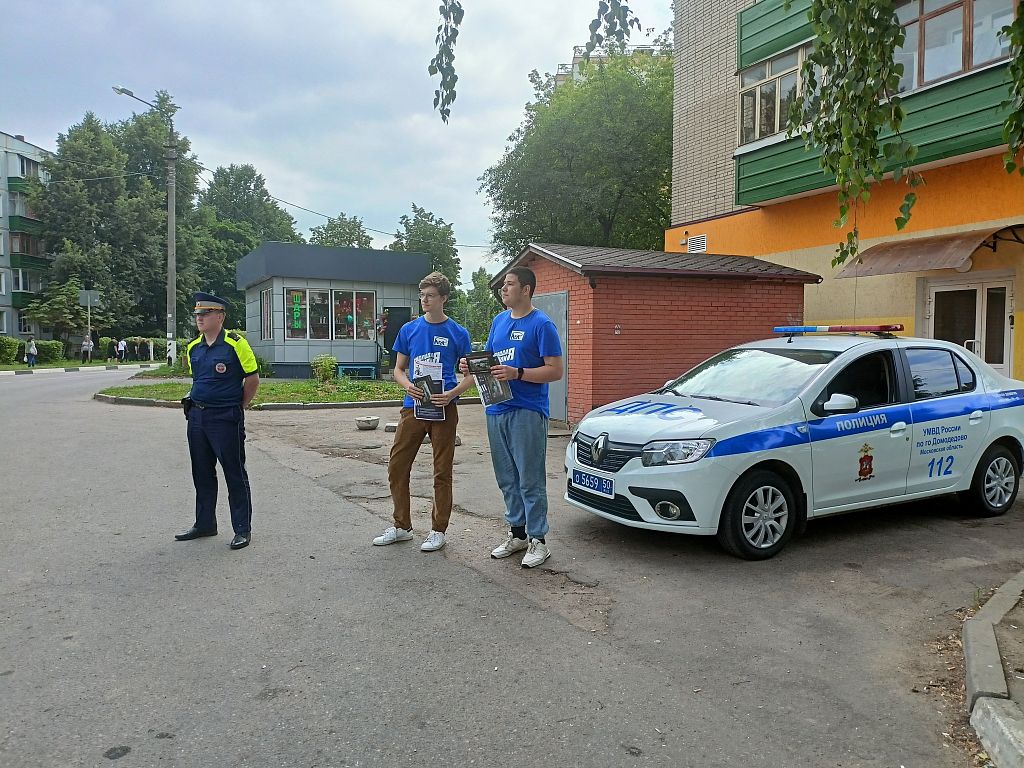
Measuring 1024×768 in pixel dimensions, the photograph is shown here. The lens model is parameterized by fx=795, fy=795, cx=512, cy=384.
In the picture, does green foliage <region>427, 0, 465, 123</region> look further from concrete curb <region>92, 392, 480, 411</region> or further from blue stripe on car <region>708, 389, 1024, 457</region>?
concrete curb <region>92, 392, 480, 411</region>

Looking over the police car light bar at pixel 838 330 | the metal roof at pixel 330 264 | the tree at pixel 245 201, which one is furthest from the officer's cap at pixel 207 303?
the tree at pixel 245 201

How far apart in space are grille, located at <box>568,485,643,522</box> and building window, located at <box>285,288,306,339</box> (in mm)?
20631

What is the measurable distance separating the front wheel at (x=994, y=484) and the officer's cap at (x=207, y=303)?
6224 millimetres

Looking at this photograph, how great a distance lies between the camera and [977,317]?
11867 millimetres

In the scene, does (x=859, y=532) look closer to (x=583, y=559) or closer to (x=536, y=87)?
(x=583, y=559)

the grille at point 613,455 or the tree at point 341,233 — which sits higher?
the tree at point 341,233

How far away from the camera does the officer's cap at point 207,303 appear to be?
575cm

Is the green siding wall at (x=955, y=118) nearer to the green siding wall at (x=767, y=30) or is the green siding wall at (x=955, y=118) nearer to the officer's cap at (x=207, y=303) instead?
the green siding wall at (x=767, y=30)

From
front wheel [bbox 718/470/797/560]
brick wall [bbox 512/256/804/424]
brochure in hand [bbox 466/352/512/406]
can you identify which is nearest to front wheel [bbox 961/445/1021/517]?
front wheel [bbox 718/470/797/560]

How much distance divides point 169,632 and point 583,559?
104 inches

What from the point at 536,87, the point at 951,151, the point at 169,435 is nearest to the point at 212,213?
the point at 536,87

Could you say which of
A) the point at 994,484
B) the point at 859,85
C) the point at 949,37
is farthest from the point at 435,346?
the point at 949,37

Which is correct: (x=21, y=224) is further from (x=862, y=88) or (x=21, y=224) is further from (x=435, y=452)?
(x=862, y=88)

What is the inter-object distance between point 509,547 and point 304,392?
45.2 ft
